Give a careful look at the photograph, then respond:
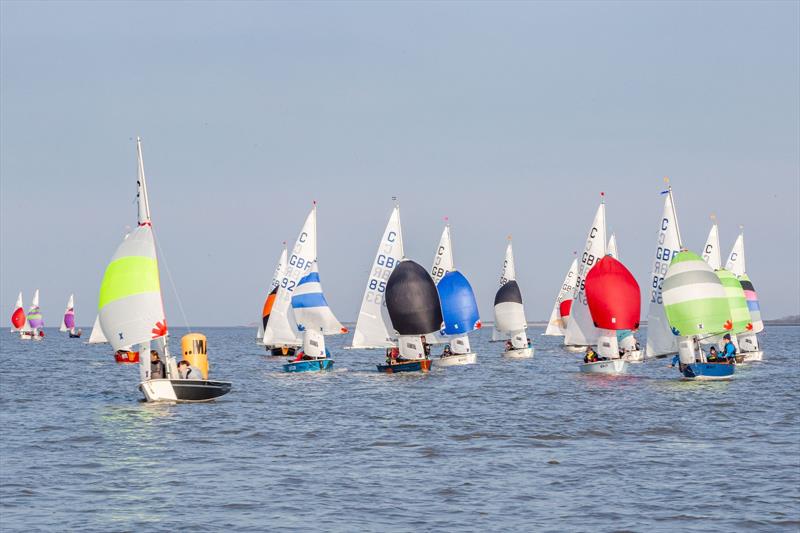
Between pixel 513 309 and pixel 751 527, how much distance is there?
73427 millimetres

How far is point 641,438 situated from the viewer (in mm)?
34188

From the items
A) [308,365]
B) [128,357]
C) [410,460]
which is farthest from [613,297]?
[128,357]

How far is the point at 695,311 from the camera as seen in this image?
2101 inches

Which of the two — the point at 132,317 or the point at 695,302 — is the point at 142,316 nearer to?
the point at 132,317

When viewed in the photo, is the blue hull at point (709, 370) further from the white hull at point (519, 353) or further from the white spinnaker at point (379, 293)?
the white hull at point (519, 353)

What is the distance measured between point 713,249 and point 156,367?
49.1 meters

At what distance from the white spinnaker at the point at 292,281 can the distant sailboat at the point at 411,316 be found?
9.65m

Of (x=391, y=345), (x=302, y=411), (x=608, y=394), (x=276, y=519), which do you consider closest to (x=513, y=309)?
(x=391, y=345)

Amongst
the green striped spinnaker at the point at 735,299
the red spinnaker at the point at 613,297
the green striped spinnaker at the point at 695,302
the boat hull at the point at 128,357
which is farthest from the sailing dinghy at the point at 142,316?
the boat hull at the point at 128,357

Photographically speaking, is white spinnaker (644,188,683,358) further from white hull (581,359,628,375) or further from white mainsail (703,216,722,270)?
white mainsail (703,216,722,270)

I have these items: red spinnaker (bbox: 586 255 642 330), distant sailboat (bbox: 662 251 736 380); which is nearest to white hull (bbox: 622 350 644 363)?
red spinnaker (bbox: 586 255 642 330)

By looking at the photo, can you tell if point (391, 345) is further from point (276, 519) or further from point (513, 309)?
point (276, 519)

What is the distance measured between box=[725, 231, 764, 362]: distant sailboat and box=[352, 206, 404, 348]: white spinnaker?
1036 inches

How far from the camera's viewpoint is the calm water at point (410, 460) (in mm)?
22734
